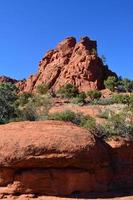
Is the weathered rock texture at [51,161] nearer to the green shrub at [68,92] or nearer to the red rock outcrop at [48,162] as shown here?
the red rock outcrop at [48,162]

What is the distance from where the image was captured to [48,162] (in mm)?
11711

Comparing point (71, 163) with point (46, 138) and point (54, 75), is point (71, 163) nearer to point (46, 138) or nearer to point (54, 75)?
point (46, 138)

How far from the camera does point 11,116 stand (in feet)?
73.5

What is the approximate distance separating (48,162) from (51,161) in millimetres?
87

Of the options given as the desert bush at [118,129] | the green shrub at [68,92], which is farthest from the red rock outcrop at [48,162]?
the green shrub at [68,92]

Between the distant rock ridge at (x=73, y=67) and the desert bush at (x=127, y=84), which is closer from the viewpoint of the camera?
the desert bush at (x=127, y=84)

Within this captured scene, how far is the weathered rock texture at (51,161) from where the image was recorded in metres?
11.7

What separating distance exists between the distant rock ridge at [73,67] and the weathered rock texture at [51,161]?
169 feet

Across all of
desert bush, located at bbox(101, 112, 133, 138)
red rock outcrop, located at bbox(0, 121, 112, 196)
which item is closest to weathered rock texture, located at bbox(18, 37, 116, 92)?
desert bush, located at bbox(101, 112, 133, 138)

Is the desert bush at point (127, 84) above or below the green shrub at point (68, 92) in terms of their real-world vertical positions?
above

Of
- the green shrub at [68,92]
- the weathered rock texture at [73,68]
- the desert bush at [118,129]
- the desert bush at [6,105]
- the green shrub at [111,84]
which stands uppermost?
the weathered rock texture at [73,68]

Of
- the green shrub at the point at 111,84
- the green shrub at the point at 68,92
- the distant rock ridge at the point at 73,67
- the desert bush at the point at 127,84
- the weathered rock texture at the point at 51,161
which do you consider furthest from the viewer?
the distant rock ridge at the point at 73,67

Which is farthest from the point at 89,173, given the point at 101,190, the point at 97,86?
the point at 97,86

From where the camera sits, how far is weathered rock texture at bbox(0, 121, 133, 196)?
1166cm
